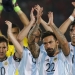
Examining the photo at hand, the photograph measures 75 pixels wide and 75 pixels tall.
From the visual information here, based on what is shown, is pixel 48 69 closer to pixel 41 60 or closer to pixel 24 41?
pixel 41 60

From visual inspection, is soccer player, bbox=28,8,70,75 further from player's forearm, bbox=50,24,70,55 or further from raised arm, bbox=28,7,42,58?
Answer: raised arm, bbox=28,7,42,58

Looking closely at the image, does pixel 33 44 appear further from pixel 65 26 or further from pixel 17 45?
pixel 65 26

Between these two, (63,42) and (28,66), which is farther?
(28,66)

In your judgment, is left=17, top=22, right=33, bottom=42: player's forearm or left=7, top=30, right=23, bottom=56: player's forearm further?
left=17, top=22, right=33, bottom=42: player's forearm

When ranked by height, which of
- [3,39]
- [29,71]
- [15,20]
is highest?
[15,20]

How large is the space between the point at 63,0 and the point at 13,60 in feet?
15.3

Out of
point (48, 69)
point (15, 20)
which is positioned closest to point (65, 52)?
point (48, 69)

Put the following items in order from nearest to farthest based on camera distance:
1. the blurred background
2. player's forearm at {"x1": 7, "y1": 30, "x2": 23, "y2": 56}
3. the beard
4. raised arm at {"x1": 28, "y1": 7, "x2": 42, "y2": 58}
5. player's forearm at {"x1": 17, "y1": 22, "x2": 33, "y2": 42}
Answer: the beard
player's forearm at {"x1": 7, "y1": 30, "x2": 23, "y2": 56}
raised arm at {"x1": 28, "y1": 7, "x2": 42, "y2": 58}
player's forearm at {"x1": 17, "y1": 22, "x2": 33, "y2": 42}
the blurred background

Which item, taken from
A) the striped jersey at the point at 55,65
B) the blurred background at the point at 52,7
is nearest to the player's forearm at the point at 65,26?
the striped jersey at the point at 55,65

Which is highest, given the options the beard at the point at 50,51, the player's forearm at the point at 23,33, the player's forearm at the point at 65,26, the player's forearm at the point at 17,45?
the player's forearm at the point at 65,26

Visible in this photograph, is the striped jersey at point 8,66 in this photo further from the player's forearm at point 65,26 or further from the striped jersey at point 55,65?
the player's forearm at point 65,26

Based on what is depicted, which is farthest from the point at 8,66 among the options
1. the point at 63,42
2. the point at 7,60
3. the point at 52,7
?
the point at 52,7

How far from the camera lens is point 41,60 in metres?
6.00

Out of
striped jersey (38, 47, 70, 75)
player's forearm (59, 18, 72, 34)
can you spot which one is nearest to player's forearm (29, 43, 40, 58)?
striped jersey (38, 47, 70, 75)
